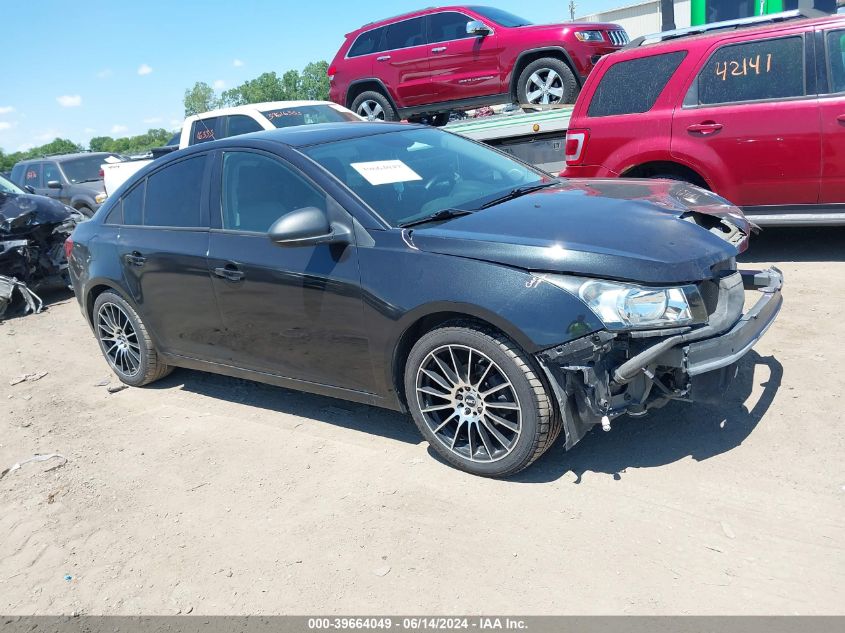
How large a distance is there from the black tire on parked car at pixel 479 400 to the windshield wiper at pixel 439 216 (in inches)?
24.8

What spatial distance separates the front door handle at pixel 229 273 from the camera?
14.6 ft

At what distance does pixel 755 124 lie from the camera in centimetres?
633

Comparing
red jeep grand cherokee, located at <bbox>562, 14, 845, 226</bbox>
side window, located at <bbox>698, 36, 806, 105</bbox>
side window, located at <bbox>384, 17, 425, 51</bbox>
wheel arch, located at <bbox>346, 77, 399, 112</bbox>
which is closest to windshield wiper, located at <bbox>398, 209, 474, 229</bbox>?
red jeep grand cherokee, located at <bbox>562, 14, 845, 226</bbox>

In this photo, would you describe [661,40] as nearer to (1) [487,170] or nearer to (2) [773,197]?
(2) [773,197]

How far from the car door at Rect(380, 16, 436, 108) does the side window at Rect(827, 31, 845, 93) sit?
5.83m

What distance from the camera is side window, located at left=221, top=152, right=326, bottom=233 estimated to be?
426 cm

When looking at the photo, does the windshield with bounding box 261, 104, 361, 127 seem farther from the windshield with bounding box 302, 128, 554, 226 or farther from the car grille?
the windshield with bounding box 302, 128, 554, 226

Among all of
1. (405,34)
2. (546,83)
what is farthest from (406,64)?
(546,83)

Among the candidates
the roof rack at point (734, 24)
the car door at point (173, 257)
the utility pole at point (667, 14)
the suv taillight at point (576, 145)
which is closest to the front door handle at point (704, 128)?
the suv taillight at point (576, 145)

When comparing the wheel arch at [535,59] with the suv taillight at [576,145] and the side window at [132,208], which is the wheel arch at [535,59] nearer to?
the suv taillight at [576,145]

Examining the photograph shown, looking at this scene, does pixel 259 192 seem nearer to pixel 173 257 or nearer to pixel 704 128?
pixel 173 257

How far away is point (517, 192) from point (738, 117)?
3006mm

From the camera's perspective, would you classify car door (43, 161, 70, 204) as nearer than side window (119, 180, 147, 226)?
No

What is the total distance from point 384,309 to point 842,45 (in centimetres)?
470
